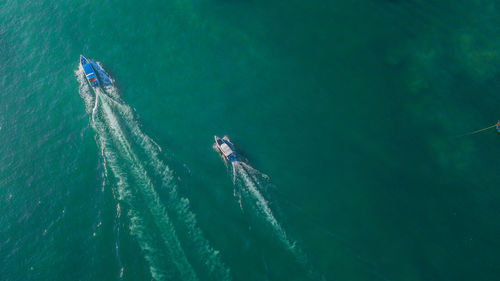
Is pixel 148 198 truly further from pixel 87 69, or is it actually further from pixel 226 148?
pixel 87 69

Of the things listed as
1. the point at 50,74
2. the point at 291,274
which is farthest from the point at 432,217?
the point at 50,74

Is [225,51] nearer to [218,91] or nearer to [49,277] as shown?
[218,91]

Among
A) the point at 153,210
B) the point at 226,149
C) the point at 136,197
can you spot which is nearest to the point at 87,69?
the point at 136,197

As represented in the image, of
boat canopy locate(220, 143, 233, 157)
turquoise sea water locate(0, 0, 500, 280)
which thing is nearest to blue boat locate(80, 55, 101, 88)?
turquoise sea water locate(0, 0, 500, 280)

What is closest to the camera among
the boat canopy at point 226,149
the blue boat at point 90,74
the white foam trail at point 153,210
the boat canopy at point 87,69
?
the white foam trail at point 153,210

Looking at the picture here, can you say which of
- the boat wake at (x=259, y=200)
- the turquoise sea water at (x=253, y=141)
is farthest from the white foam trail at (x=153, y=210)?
the boat wake at (x=259, y=200)

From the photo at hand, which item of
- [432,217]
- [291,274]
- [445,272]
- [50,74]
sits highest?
[50,74]

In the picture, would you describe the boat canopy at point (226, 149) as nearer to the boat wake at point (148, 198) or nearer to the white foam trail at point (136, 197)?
the boat wake at point (148, 198)
